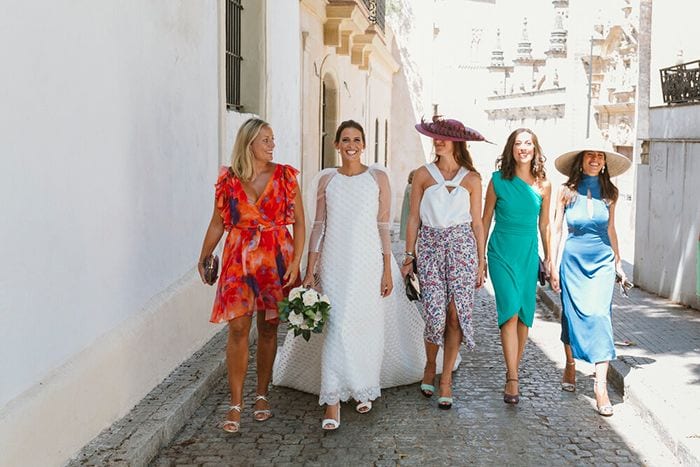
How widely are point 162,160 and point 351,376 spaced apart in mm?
2074

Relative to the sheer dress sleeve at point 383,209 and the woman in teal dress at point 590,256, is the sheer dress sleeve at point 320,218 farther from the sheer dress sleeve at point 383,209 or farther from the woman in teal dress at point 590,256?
the woman in teal dress at point 590,256

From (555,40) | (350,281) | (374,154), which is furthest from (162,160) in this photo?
(555,40)

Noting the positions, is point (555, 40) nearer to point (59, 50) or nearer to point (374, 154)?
point (374, 154)

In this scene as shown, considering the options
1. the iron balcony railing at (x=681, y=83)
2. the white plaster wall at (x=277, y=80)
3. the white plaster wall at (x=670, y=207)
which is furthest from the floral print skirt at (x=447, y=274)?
the iron balcony railing at (x=681, y=83)

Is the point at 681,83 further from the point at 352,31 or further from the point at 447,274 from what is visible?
the point at 352,31

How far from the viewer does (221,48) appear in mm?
8555

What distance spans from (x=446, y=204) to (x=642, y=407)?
1.81 m

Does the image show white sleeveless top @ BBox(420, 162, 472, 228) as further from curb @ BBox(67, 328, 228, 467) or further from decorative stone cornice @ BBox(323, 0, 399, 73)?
decorative stone cornice @ BBox(323, 0, 399, 73)

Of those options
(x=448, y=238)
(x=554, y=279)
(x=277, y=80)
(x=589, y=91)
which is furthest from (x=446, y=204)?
(x=589, y=91)

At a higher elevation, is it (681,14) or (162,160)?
(681,14)

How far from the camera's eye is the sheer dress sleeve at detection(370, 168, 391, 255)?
5.77 m

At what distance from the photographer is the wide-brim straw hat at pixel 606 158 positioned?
625 cm

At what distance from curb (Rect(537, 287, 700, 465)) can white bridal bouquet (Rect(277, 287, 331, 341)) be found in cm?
211

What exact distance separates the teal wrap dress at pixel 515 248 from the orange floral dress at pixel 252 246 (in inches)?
61.0
